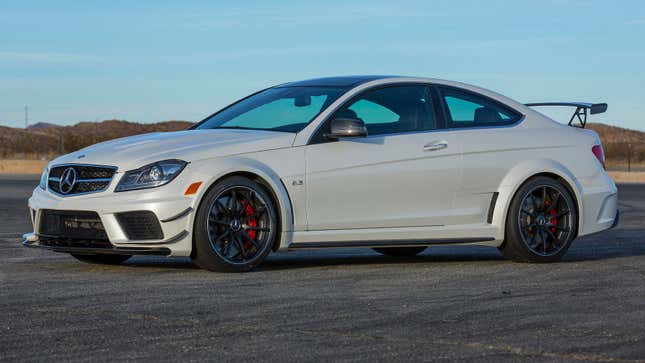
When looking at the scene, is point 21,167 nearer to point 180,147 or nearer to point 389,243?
point 389,243

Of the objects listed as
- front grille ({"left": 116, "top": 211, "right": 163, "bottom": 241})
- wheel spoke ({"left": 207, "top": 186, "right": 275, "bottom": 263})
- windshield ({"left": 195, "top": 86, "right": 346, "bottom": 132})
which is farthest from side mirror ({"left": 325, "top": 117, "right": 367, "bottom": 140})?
front grille ({"left": 116, "top": 211, "right": 163, "bottom": 241})

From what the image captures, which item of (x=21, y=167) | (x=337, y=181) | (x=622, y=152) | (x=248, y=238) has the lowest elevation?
(x=622, y=152)

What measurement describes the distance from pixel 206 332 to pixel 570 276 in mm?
4061

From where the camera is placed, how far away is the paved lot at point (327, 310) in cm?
600

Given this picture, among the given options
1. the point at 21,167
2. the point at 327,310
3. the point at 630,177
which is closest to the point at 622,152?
the point at 630,177

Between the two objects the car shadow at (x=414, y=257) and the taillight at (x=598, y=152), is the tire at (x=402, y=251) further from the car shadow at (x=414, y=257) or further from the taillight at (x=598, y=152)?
the taillight at (x=598, y=152)

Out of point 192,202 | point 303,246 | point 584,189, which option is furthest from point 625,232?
point 192,202

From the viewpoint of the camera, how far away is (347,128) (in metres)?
9.96

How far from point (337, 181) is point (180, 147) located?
130cm

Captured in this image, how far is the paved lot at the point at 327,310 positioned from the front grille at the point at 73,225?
295 millimetres

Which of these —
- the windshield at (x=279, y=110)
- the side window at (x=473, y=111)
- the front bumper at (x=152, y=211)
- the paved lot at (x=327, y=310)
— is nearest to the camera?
the paved lot at (x=327, y=310)

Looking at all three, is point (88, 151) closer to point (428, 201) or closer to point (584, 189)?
point (428, 201)

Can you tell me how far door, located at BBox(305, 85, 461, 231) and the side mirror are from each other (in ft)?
0.55

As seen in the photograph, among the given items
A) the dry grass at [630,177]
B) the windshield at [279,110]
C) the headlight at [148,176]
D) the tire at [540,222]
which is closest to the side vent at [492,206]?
the tire at [540,222]
